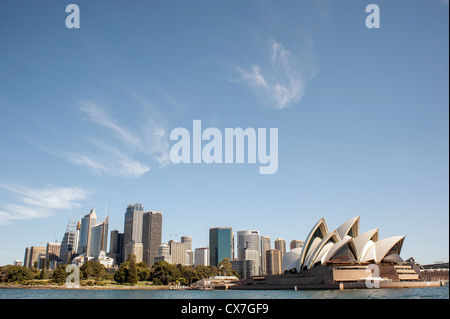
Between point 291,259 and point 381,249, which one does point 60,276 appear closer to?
point 291,259

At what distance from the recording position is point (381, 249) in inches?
2938

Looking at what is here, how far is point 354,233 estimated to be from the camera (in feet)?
257

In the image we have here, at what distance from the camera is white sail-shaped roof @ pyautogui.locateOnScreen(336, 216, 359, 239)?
250 feet

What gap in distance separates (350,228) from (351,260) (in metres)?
6.24

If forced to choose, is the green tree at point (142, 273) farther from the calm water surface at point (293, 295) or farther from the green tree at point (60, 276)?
the calm water surface at point (293, 295)

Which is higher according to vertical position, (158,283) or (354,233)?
(354,233)

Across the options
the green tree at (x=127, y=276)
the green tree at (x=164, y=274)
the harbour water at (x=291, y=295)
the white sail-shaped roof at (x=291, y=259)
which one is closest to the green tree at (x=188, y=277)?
the green tree at (x=164, y=274)

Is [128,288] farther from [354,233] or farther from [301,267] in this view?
[354,233]

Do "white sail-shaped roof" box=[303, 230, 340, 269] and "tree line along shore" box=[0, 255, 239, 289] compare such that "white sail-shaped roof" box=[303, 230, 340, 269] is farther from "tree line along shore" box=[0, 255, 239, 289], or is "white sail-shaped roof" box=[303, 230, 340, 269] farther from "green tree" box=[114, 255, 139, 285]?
"green tree" box=[114, 255, 139, 285]
